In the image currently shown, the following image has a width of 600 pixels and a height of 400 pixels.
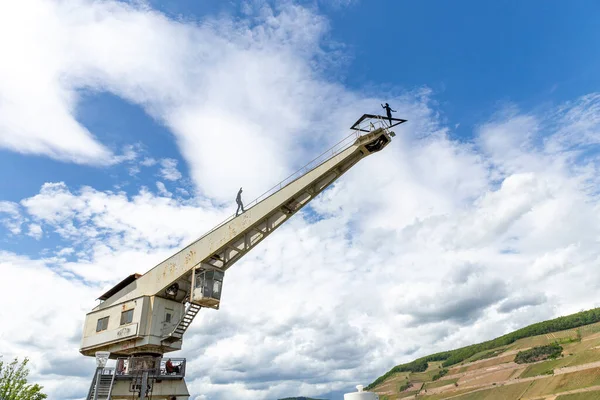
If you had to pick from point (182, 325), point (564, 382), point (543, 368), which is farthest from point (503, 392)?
point (182, 325)

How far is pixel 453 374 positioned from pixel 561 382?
50.0m

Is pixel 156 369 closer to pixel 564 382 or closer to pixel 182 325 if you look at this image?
pixel 182 325

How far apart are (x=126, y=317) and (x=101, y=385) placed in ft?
9.23

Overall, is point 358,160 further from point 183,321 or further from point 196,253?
point 183,321

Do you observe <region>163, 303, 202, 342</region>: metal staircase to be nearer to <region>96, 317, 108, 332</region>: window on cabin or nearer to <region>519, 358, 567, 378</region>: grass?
<region>96, 317, 108, 332</region>: window on cabin

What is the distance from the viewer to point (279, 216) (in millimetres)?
19297

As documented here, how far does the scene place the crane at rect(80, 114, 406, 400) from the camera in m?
17.9

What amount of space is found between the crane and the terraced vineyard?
235 feet

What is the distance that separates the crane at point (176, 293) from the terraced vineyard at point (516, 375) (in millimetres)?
71594

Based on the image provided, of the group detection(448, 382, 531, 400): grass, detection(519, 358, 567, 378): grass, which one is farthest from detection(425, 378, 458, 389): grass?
detection(519, 358, 567, 378): grass

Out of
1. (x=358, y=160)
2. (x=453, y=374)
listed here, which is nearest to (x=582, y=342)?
(x=453, y=374)

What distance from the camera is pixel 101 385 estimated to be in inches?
675

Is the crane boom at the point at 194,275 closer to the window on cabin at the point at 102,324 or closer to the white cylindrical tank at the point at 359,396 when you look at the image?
the window on cabin at the point at 102,324

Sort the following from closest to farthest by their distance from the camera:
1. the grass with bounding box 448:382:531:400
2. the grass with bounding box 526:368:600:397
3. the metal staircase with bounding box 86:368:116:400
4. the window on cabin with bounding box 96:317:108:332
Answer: the metal staircase with bounding box 86:368:116:400
the window on cabin with bounding box 96:317:108:332
the grass with bounding box 526:368:600:397
the grass with bounding box 448:382:531:400
